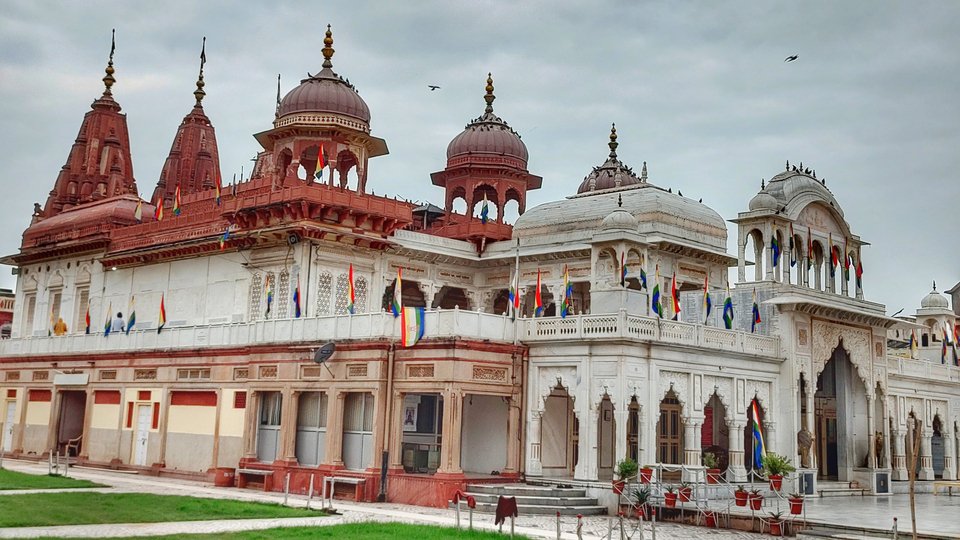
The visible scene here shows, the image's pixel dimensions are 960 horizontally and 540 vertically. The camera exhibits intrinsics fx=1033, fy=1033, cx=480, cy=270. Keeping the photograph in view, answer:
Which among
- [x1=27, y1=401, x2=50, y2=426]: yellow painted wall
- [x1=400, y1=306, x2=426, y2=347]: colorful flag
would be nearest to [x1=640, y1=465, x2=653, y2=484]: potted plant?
[x1=400, y1=306, x2=426, y2=347]: colorful flag

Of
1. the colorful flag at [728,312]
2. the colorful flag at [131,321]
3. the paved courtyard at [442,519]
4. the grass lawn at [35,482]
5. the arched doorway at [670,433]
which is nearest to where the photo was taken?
the paved courtyard at [442,519]

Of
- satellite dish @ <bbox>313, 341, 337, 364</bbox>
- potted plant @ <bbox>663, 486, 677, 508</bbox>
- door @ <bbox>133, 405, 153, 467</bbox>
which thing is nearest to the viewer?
potted plant @ <bbox>663, 486, 677, 508</bbox>

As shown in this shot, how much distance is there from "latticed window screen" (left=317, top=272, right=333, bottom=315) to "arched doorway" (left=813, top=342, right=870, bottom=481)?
1644 cm

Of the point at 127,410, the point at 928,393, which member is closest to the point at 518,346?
the point at 127,410

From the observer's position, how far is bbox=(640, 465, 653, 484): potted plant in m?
24.8

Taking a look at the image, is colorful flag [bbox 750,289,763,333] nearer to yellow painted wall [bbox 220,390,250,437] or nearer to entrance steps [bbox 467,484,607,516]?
entrance steps [bbox 467,484,607,516]

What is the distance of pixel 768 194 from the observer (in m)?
32.9

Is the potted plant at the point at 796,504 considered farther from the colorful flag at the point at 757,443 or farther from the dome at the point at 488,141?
the dome at the point at 488,141

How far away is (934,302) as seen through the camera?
47.3 m

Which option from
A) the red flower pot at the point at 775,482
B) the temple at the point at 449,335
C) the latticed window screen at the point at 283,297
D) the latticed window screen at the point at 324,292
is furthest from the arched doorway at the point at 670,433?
the latticed window screen at the point at 283,297

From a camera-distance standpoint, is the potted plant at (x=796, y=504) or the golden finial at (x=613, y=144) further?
the golden finial at (x=613, y=144)

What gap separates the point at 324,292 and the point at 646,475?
43.0 feet

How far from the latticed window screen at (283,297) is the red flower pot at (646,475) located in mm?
13670

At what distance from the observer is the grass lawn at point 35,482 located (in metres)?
25.6
